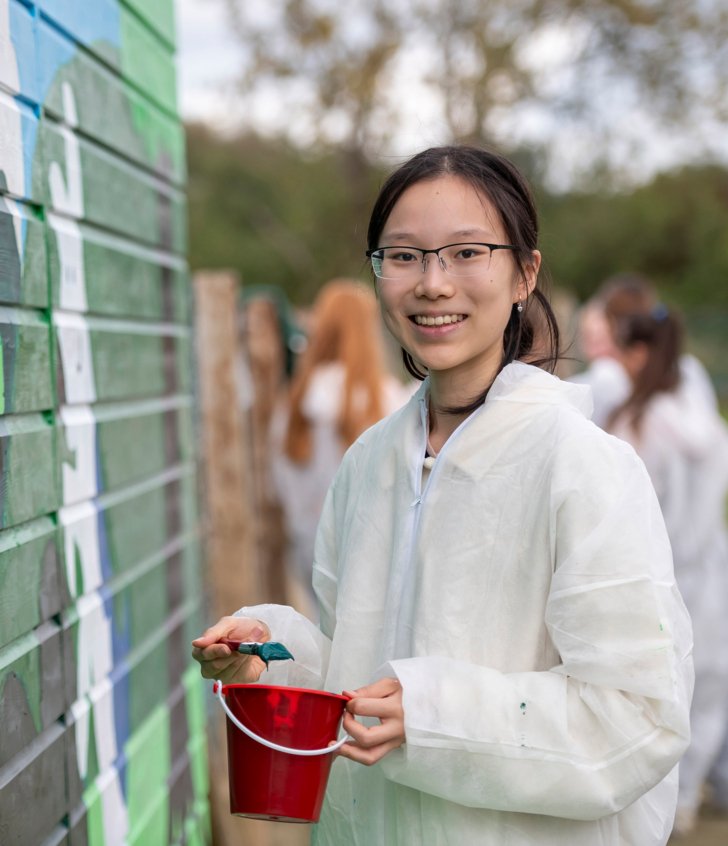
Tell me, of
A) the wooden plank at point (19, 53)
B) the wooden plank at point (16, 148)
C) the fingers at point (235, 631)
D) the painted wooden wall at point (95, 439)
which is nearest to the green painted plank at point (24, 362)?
the painted wooden wall at point (95, 439)

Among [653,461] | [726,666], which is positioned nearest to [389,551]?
[653,461]

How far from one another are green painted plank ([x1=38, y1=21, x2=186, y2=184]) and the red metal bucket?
1.36 metres

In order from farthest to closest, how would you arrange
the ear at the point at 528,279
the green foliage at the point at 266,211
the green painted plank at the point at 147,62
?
the green foliage at the point at 266,211 → the green painted plank at the point at 147,62 → the ear at the point at 528,279

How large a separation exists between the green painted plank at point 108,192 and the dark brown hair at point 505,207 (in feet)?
2.43

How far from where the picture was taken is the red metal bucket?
198 cm

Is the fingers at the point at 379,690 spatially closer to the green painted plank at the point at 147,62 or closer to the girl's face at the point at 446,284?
the girl's face at the point at 446,284

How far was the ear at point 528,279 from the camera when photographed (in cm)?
238

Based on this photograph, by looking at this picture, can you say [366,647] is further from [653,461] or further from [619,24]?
[619,24]

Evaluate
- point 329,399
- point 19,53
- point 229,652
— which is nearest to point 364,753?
point 229,652

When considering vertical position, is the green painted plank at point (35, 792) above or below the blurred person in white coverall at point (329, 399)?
below

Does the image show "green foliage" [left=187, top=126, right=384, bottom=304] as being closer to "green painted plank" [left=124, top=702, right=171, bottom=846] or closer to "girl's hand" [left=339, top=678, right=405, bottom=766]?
"green painted plank" [left=124, top=702, right=171, bottom=846]

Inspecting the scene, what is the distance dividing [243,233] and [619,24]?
512 inches

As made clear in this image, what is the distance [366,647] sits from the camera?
2.33 meters

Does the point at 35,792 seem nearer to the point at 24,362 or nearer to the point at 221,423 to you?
the point at 24,362
